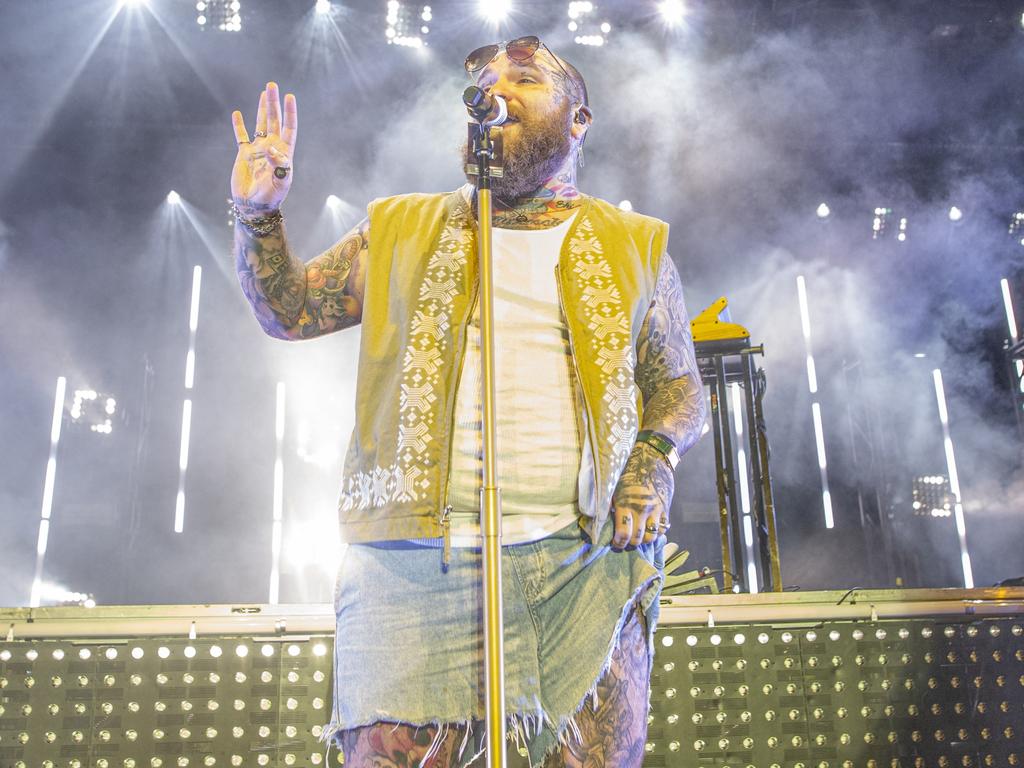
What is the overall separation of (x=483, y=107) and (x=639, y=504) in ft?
2.32

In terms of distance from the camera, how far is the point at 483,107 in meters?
1.52

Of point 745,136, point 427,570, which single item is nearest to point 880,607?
point 427,570

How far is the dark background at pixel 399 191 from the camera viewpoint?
8406mm

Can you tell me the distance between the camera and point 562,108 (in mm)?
1888

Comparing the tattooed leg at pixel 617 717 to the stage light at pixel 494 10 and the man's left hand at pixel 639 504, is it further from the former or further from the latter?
the stage light at pixel 494 10

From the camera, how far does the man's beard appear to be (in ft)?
5.92

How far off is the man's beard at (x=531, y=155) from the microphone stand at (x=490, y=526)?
294 millimetres

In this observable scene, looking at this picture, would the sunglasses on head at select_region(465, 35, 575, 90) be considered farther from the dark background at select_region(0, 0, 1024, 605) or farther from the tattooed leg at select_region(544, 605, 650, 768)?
the dark background at select_region(0, 0, 1024, 605)

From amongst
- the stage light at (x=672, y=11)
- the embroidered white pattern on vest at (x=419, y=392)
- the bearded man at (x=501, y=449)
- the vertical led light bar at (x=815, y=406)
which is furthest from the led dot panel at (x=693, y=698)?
the stage light at (x=672, y=11)

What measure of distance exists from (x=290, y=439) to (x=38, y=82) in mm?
3944

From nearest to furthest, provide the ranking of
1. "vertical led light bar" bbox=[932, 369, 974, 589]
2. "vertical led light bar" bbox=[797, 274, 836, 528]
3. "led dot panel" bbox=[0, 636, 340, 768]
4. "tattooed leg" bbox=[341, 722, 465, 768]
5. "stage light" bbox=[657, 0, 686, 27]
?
"tattooed leg" bbox=[341, 722, 465, 768]
"led dot panel" bbox=[0, 636, 340, 768]
"stage light" bbox=[657, 0, 686, 27]
"vertical led light bar" bbox=[797, 274, 836, 528]
"vertical led light bar" bbox=[932, 369, 974, 589]

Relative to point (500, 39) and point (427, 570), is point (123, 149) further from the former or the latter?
point (427, 570)

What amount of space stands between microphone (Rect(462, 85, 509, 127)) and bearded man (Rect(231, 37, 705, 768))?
187 mm

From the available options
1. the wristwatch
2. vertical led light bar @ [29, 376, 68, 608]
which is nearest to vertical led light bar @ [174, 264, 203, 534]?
vertical led light bar @ [29, 376, 68, 608]
